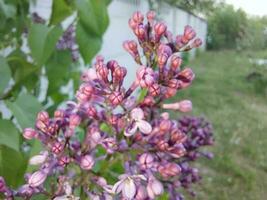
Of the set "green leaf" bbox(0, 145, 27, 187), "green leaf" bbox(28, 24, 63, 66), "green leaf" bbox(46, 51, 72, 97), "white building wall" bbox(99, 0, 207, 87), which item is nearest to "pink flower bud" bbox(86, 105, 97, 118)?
"green leaf" bbox(0, 145, 27, 187)

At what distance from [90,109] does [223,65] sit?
1053cm

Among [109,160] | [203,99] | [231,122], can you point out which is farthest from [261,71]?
[109,160]

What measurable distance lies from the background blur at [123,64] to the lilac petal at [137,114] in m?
0.21

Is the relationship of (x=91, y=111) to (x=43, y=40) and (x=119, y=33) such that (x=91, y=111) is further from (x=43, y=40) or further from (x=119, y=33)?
(x=119, y=33)

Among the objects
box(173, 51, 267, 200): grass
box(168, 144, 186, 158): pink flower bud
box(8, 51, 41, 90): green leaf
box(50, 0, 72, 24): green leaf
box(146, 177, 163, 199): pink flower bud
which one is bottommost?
box(173, 51, 267, 200): grass

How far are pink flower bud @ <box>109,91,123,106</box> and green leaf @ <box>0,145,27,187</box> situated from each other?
0.72 feet

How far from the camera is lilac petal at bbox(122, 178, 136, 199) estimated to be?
1.37 ft

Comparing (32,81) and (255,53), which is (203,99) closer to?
→ (255,53)

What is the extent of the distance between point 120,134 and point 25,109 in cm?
39

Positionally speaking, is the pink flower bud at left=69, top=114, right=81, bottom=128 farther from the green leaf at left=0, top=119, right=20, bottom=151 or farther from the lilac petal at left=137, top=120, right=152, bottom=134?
the green leaf at left=0, top=119, right=20, bottom=151

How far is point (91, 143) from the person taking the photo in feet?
1.49

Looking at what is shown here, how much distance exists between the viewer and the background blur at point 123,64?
0.92 m

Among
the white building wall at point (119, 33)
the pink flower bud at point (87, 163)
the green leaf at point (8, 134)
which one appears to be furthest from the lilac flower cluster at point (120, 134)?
the white building wall at point (119, 33)

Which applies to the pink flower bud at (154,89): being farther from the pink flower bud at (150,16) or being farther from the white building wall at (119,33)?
the white building wall at (119,33)
